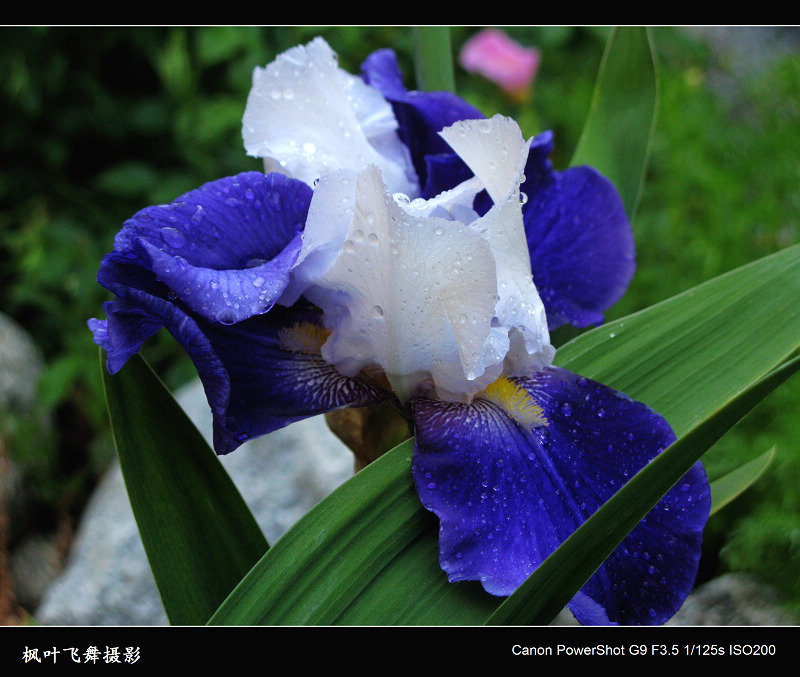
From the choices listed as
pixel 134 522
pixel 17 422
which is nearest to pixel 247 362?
pixel 134 522

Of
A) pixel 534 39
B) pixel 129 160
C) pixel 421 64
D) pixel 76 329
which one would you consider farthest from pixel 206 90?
pixel 421 64

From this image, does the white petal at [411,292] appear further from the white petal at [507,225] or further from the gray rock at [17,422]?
the gray rock at [17,422]

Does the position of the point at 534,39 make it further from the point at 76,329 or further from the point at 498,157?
the point at 498,157

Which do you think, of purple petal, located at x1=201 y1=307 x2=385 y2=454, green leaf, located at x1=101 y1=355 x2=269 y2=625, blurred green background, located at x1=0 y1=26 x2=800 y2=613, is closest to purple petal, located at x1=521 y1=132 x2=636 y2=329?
purple petal, located at x1=201 y1=307 x2=385 y2=454

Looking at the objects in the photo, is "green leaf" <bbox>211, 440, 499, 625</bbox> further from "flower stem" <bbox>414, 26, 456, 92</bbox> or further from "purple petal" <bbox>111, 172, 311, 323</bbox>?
"flower stem" <bbox>414, 26, 456, 92</bbox>

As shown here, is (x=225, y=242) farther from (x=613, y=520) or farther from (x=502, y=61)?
(x=502, y=61)
